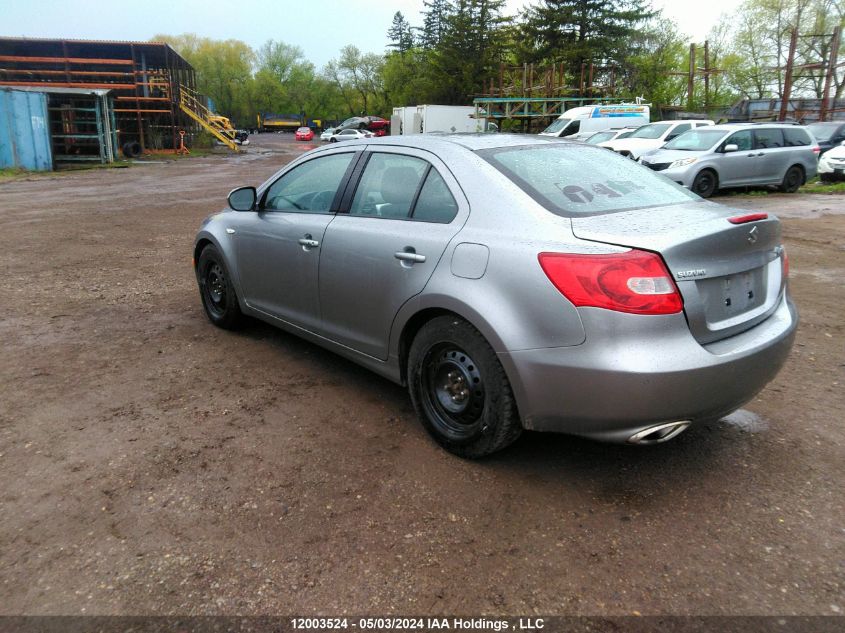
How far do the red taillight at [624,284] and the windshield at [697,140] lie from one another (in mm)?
13220

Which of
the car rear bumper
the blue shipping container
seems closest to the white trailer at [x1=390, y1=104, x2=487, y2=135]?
the blue shipping container

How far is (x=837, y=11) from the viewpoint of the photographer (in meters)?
47.8

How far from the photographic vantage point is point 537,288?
2766mm

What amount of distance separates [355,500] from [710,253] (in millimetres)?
1904

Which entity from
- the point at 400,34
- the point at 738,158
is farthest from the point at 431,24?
the point at 738,158

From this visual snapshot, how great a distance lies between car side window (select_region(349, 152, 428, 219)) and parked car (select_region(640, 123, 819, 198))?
11364mm

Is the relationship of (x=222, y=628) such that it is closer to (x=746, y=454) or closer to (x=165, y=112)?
(x=746, y=454)

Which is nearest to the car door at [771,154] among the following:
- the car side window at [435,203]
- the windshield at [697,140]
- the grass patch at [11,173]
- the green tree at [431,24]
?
the windshield at [697,140]

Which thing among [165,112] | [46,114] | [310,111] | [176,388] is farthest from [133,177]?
[310,111]

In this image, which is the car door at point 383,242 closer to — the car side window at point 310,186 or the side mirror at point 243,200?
the car side window at point 310,186

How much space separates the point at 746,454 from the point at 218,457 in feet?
8.90

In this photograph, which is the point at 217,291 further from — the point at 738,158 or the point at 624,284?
the point at 738,158

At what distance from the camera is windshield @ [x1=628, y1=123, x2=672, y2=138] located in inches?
756

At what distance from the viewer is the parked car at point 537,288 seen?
8.68 feet
